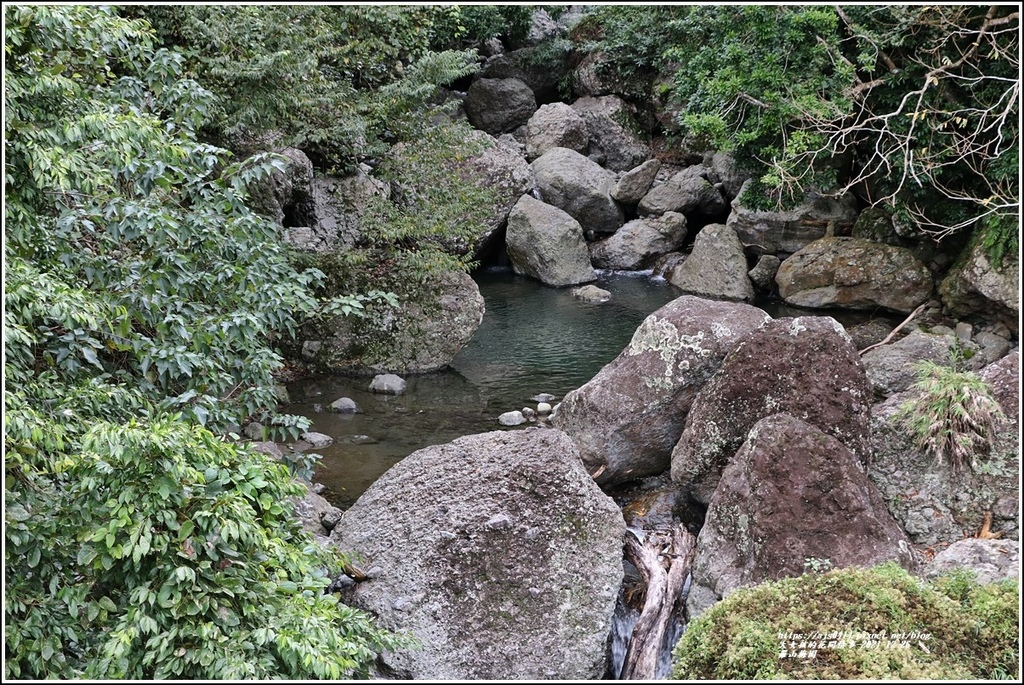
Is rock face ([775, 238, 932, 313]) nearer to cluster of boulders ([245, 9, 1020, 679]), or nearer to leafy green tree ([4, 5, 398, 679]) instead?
cluster of boulders ([245, 9, 1020, 679])

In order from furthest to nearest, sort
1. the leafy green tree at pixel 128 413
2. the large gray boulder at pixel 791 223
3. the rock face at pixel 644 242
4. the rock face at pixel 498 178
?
the rock face at pixel 644 242
the rock face at pixel 498 178
the large gray boulder at pixel 791 223
the leafy green tree at pixel 128 413

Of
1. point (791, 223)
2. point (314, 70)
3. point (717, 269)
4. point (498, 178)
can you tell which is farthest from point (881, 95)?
point (314, 70)

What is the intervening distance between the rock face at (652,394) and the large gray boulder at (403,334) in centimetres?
444

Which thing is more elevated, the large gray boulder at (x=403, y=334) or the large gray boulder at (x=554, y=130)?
the large gray boulder at (x=554, y=130)

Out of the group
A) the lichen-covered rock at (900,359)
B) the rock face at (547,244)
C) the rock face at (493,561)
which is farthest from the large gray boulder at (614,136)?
the rock face at (493,561)

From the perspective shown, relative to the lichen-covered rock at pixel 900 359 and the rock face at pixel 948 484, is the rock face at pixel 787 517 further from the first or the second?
the lichen-covered rock at pixel 900 359

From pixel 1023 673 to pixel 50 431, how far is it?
453cm

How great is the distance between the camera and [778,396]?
6902 millimetres

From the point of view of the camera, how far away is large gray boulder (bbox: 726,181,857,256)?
15.6 metres

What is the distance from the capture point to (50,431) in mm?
3416

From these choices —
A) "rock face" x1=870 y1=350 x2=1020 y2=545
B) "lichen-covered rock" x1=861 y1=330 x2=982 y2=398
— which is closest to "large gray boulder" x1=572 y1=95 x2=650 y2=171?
"lichen-covered rock" x1=861 y1=330 x2=982 y2=398

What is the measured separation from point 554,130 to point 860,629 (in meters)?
19.0

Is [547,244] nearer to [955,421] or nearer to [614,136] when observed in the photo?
[614,136]

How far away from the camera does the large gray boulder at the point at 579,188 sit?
64.1 ft
